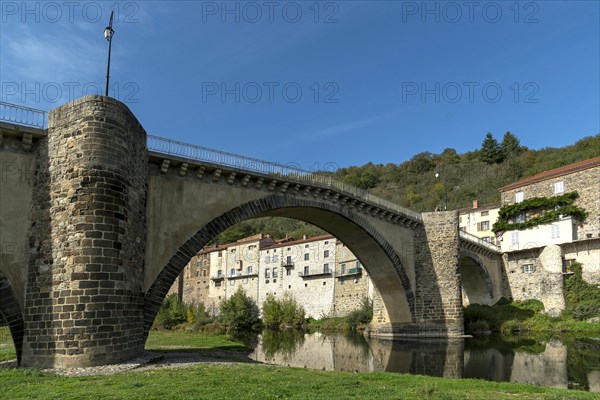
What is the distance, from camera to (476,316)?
4044 centimetres

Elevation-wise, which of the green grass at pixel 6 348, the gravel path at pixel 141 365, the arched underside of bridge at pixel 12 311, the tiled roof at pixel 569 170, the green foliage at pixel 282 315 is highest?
the tiled roof at pixel 569 170

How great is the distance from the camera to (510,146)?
316 ft

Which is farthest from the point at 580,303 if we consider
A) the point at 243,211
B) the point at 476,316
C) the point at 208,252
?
the point at 208,252

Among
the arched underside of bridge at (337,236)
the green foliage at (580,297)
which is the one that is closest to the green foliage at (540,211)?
the green foliage at (580,297)

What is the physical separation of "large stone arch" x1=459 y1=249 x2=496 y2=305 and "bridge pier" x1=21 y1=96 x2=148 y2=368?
34.7 metres

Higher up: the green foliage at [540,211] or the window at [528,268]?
the green foliage at [540,211]

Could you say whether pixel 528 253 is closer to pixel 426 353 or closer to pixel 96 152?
pixel 426 353

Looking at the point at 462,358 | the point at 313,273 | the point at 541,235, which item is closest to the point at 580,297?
the point at 541,235

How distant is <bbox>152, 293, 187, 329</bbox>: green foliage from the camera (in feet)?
170

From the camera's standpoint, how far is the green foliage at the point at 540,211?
138ft

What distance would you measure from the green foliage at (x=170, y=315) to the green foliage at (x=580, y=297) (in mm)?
38228

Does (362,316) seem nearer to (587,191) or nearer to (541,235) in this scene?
(541,235)

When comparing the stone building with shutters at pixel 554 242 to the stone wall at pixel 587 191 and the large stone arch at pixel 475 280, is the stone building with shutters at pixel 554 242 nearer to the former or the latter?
the stone wall at pixel 587 191

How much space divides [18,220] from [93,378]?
718 cm
